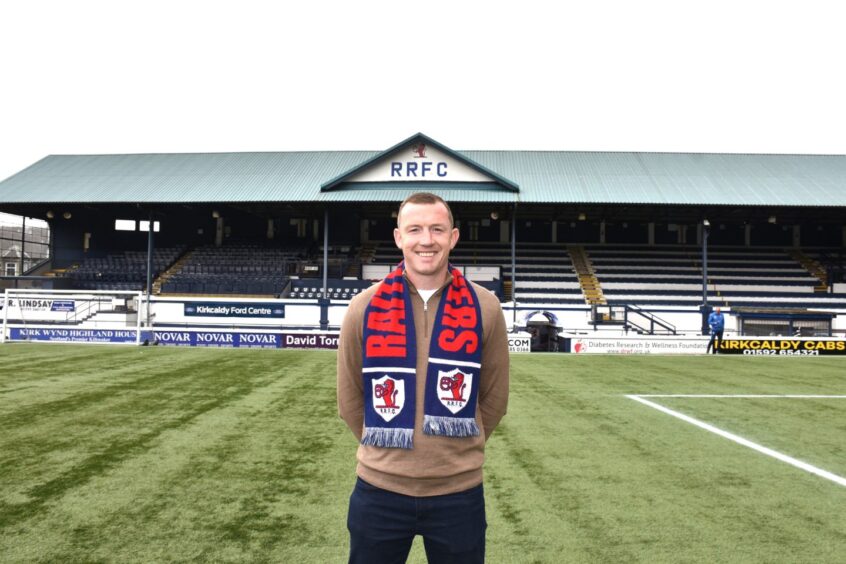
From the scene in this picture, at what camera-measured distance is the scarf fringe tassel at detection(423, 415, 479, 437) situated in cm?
211

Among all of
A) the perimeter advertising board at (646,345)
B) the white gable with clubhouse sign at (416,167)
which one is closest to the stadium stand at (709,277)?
the perimeter advertising board at (646,345)

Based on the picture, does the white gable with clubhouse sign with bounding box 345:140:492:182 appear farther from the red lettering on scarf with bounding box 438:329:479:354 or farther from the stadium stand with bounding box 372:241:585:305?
the red lettering on scarf with bounding box 438:329:479:354

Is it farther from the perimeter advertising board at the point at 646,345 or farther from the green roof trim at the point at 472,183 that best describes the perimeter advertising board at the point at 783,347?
the green roof trim at the point at 472,183

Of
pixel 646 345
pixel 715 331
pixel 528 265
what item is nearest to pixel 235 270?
pixel 528 265

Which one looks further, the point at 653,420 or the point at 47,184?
the point at 47,184

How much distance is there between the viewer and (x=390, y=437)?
2.12m

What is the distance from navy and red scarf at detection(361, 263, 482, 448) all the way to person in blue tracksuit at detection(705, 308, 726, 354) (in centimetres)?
1991

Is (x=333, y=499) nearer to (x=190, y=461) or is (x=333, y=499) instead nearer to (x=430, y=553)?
(x=190, y=461)

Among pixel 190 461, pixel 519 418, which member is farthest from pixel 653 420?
pixel 190 461

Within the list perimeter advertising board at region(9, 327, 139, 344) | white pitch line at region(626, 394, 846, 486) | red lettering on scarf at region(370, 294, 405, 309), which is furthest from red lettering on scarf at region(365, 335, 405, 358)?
perimeter advertising board at region(9, 327, 139, 344)

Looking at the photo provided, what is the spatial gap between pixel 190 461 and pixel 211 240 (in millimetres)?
32287

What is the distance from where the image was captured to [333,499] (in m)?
4.54

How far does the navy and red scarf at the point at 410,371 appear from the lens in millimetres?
2129

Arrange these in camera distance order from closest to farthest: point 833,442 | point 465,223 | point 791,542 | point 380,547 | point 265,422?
point 380,547 < point 791,542 < point 833,442 < point 265,422 < point 465,223
